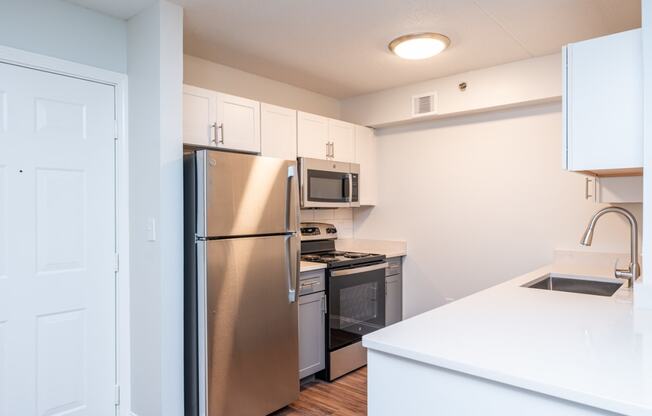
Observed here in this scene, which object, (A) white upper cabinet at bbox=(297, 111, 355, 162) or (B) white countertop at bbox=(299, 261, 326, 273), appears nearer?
(B) white countertop at bbox=(299, 261, 326, 273)

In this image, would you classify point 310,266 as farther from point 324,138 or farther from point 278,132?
point 324,138

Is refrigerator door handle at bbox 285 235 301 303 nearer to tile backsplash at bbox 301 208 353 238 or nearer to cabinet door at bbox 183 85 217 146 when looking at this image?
cabinet door at bbox 183 85 217 146

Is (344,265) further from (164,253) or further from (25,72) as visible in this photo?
(25,72)

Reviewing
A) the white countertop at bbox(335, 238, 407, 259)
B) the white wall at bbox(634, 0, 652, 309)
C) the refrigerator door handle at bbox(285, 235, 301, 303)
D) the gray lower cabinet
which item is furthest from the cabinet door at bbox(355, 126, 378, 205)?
the white wall at bbox(634, 0, 652, 309)

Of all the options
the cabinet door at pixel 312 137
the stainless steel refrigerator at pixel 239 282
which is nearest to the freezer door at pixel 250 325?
the stainless steel refrigerator at pixel 239 282

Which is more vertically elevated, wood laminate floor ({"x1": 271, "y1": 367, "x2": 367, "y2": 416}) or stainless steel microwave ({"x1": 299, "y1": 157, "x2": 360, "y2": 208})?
stainless steel microwave ({"x1": 299, "y1": 157, "x2": 360, "y2": 208})

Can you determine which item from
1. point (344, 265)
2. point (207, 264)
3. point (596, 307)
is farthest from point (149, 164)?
point (596, 307)

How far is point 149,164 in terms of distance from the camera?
2348mm

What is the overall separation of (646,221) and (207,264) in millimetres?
2011

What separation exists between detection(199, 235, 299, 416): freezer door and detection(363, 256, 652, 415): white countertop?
115cm

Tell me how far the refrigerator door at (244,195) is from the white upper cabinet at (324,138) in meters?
0.89

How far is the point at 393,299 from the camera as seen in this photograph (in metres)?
3.96

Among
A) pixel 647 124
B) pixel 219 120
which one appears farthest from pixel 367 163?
pixel 647 124

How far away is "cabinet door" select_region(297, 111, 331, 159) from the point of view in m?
3.48
